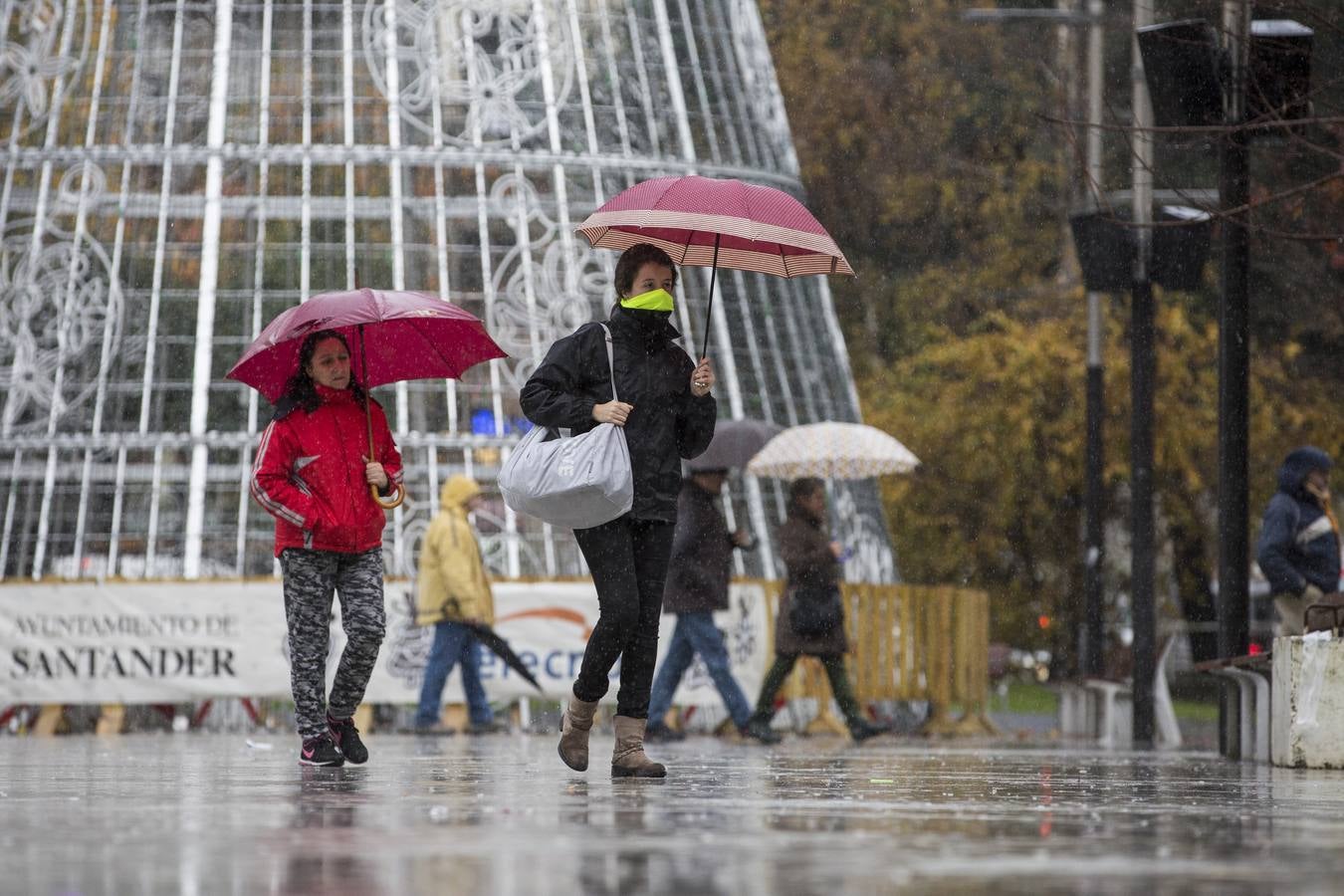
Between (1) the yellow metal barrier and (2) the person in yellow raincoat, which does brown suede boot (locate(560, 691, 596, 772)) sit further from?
(1) the yellow metal barrier

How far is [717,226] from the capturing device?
10016 millimetres

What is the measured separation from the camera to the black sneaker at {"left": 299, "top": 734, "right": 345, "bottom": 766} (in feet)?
35.9

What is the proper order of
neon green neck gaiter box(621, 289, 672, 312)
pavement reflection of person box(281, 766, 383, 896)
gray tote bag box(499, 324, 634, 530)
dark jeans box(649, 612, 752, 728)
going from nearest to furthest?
1. pavement reflection of person box(281, 766, 383, 896)
2. gray tote bag box(499, 324, 634, 530)
3. neon green neck gaiter box(621, 289, 672, 312)
4. dark jeans box(649, 612, 752, 728)

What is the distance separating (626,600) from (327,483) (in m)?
1.72

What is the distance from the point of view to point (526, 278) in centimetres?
2644

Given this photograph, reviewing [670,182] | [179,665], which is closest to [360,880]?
[670,182]

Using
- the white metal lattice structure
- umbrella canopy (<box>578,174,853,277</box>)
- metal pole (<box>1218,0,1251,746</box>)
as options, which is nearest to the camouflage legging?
umbrella canopy (<box>578,174,853,277</box>)

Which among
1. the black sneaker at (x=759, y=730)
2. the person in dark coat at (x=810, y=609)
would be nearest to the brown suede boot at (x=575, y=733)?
the black sneaker at (x=759, y=730)

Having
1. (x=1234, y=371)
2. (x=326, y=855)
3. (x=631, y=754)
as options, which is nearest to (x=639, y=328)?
(x=631, y=754)

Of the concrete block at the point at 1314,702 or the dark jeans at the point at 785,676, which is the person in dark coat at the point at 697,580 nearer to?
the dark jeans at the point at 785,676

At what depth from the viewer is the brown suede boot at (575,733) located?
9.87m

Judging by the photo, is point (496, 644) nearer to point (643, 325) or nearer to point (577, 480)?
point (643, 325)

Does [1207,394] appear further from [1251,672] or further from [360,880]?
[360,880]

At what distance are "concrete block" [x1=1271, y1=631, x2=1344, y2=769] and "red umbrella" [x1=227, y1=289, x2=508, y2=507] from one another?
3.94 meters
